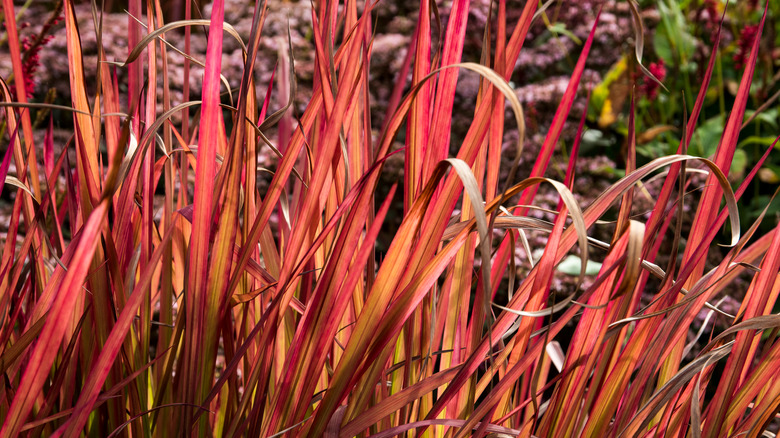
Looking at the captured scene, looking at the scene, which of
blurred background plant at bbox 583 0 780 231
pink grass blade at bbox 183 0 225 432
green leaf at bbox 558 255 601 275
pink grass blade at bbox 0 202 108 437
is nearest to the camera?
pink grass blade at bbox 0 202 108 437

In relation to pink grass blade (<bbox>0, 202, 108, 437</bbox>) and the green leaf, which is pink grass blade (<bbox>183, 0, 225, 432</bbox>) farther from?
the green leaf

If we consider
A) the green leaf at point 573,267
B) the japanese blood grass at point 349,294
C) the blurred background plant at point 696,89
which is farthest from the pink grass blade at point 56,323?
the blurred background plant at point 696,89

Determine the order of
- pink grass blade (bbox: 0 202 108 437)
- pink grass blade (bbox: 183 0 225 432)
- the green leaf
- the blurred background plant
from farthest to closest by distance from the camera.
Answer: the blurred background plant
the green leaf
pink grass blade (bbox: 183 0 225 432)
pink grass blade (bbox: 0 202 108 437)

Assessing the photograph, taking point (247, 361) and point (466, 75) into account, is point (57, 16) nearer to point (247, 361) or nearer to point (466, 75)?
point (247, 361)

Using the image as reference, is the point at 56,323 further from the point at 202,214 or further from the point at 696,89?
the point at 696,89

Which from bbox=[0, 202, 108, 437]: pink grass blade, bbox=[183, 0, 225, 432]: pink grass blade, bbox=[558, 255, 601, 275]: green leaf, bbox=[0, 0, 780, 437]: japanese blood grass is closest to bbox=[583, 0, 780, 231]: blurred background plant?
bbox=[558, 255, 601, 275]: green leaf

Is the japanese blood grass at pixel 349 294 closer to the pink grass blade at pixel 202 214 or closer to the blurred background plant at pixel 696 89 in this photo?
the pink grass blade at pixel 202 214

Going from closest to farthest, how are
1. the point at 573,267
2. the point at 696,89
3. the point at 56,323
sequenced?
the point at 56,323 < the point at 573,267 < the point at 696,89

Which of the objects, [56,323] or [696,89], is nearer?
[56,323]

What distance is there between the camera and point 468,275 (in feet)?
1.48

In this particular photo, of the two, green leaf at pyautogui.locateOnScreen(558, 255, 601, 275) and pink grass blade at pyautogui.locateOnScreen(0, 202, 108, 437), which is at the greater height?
pink grass blade at pyautogui.locateOnScreen(0, 202, 108, 437)

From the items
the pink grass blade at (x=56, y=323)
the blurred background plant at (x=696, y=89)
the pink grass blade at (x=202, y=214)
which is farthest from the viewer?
the blurred background plant at (x=696, y=89)

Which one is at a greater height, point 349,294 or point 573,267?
point 349,294

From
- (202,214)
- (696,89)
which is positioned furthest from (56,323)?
(696,89)
